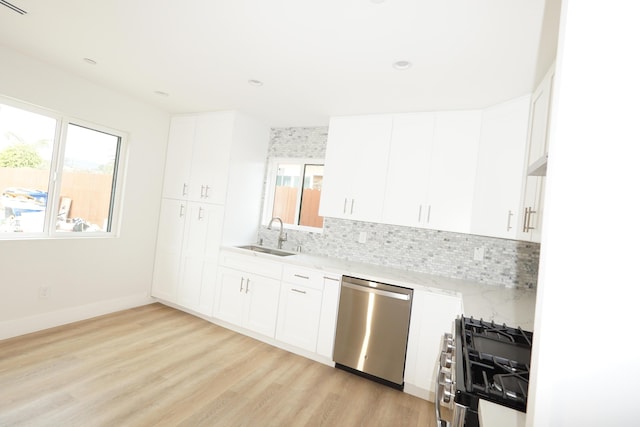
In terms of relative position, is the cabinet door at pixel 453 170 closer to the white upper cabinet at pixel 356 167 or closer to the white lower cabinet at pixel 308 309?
the white upper cabinet at pixel 356 167

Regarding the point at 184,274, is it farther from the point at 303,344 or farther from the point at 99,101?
the point at 99,101

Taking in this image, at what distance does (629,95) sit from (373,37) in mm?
1495

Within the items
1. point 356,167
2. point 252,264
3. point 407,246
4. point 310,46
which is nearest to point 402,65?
point 310,46

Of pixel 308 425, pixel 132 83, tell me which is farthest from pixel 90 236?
pixel 308 425

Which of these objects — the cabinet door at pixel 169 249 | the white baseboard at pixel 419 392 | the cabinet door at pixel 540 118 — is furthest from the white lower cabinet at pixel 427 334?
the cabinet door at pixel 169 249

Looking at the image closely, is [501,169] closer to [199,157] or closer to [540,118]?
[540,118]

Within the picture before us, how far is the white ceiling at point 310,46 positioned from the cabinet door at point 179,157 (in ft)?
2.94

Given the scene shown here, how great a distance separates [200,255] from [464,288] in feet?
9.56

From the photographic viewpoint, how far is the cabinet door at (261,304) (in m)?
3.23

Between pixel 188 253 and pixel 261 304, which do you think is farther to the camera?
pixel 188 253

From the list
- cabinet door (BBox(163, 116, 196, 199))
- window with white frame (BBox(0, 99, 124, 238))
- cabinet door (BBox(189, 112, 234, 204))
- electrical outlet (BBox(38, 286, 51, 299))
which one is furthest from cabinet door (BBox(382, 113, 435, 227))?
electrical outlet (BBox(38, 286, 51, 299))

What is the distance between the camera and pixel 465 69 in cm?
211

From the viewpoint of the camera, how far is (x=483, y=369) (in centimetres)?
122

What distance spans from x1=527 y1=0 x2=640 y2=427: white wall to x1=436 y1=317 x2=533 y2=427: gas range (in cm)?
39
